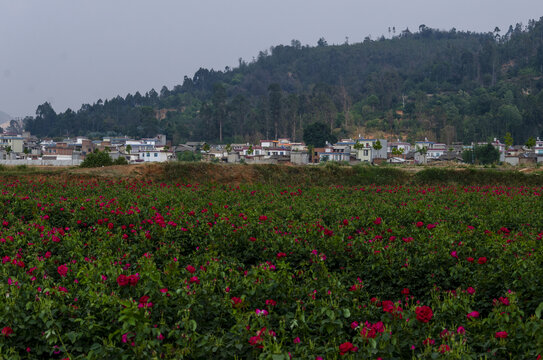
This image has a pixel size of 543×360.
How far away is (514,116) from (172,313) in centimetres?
9912

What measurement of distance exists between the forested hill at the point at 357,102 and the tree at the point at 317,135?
761 inches

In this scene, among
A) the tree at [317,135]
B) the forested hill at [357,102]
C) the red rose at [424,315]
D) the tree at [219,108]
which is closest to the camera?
the red rose at [424,315]

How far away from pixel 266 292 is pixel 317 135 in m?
75.4

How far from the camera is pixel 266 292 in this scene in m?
5.31

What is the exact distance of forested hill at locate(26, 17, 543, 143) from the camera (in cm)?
10044

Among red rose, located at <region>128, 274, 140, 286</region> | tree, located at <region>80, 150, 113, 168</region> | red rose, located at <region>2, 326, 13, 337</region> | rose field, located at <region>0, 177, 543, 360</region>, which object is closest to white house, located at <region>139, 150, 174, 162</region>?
tree, located at <region>80, 150, 113, 168</region>

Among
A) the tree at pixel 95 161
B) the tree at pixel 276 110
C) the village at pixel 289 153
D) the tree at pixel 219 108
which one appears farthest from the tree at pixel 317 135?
the tree at pixel 95 161

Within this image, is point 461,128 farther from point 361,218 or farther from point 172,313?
point 172,313

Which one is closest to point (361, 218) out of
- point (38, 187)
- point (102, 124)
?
point (38, 187)

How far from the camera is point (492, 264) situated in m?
6.25

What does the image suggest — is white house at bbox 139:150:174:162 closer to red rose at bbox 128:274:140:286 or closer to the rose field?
the rose field

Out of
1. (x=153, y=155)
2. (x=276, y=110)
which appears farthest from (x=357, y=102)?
(x=153, y=155)

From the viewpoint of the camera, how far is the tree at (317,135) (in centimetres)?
7962

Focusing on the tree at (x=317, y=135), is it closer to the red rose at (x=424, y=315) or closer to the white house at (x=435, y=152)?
the white house at (x=435, y=152)
